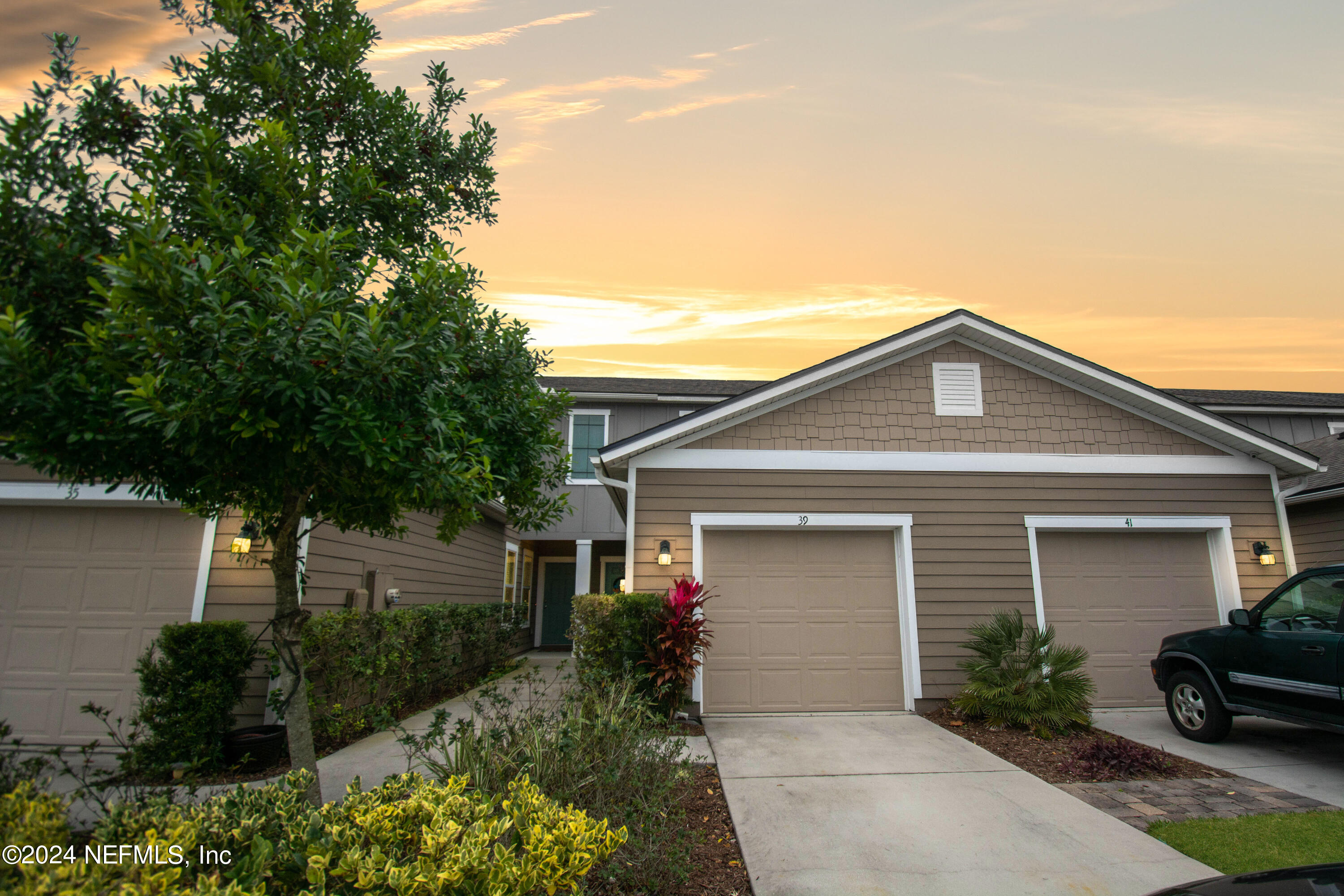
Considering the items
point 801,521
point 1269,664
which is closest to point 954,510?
point 801,521

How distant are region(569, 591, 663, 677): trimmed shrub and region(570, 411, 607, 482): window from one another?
23.4 ft

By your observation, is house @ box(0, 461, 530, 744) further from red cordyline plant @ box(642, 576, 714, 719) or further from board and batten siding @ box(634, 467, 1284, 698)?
board and batten siding @ box(634, 467, 1284, 698)

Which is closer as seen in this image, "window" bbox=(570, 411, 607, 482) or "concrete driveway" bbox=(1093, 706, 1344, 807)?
"concrete driveway" bbox=(1093, 706, 1344, 807)

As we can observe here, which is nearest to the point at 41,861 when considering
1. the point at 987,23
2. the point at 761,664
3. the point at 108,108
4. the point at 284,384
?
the point at 284,384

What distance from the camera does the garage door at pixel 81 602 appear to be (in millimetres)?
6637

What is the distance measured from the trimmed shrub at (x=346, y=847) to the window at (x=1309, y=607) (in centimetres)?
669

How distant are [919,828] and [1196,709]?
439 centimetres

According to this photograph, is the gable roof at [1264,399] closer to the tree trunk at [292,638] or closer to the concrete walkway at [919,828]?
the concrete walkway at [919,828]

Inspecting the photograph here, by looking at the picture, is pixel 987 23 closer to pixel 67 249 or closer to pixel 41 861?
pixel 67 249

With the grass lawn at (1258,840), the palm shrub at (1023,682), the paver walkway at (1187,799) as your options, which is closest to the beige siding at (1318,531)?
the palm shrub at (1023,682)

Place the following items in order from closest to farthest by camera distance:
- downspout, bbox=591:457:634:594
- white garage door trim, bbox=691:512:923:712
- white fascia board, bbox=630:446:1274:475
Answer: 1. downspout, bbox=591:457:634:594
2. white garage door trim, bbox=691:512:923:712
3. white fascia board, bbox=630:446:1274:475

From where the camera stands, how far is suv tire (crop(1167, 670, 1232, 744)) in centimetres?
663

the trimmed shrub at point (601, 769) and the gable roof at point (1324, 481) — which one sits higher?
the gable roof at point (1324, 481)

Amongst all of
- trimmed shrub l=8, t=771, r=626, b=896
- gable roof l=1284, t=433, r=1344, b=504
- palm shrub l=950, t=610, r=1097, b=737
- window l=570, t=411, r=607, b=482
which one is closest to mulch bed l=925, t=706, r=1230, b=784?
palm shrub l=950, t=610, r=1097, b=737
